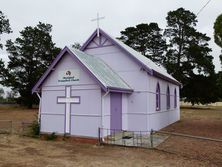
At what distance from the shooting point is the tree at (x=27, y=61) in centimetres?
4825

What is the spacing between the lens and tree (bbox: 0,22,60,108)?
1900 inches

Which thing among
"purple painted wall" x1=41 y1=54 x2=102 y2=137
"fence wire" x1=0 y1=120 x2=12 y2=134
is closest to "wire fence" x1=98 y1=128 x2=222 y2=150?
"purple painted wall" x1=41 y1=54 x2=102 y2=137

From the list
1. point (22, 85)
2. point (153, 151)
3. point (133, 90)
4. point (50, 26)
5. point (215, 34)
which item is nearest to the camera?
point (153, 151)

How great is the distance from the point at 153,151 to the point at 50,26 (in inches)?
1830

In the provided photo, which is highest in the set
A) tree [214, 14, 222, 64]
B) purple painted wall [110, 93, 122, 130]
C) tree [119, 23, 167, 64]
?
tree [119, 23, 167, 64]

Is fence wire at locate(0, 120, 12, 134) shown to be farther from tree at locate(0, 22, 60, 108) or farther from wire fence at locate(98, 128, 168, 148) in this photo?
tree at locate(0, 22, 60, 108)

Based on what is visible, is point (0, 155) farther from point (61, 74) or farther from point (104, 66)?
point (104, 66)

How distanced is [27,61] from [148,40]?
77.2 ft

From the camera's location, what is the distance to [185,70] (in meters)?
50.0

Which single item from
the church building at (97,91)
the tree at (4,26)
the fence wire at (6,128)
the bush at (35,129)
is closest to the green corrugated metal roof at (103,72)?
the church building at (97,91)

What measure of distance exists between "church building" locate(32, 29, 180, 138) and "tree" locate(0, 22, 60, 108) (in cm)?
3232

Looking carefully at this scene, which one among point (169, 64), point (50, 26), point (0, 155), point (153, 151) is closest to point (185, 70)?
point (169, 64)

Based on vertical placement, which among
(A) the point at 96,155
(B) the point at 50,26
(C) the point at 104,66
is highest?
(B) the point at 50,26

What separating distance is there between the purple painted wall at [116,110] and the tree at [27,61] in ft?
114
